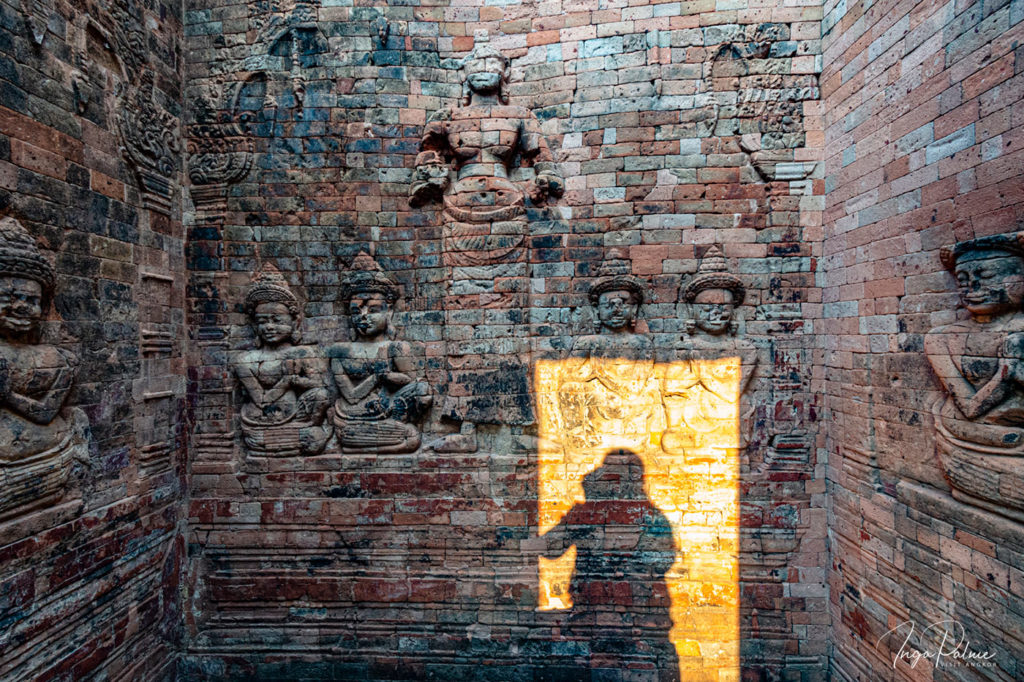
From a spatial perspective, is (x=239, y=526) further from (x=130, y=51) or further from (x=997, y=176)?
(x=997, y=176)

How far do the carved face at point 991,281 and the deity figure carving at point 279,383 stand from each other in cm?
574

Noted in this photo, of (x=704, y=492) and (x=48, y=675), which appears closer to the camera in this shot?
(x=48, y=675)

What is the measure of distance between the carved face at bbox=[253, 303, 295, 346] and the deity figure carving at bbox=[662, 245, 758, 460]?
4.18 metres

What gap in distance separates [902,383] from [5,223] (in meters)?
7.29

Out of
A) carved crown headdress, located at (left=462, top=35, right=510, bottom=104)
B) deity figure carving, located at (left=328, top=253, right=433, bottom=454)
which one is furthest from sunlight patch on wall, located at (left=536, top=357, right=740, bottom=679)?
carved crown headdress, located at (left=462, top=35, right=510, bottom=104)

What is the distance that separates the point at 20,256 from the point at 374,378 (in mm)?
2942

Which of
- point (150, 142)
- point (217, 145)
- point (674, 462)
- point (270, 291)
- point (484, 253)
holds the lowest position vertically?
point (674, 462)

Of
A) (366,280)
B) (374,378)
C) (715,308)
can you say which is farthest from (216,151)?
(715,308)

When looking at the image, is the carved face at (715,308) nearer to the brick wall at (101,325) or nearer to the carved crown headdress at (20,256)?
the brick wall at (101,325)

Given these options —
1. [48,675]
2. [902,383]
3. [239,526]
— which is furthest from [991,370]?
[48,675]

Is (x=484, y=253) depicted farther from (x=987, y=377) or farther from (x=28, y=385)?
(x=987, y=377)

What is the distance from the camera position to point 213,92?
5.36 meters

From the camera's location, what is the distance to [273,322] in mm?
5227

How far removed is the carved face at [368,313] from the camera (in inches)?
206
